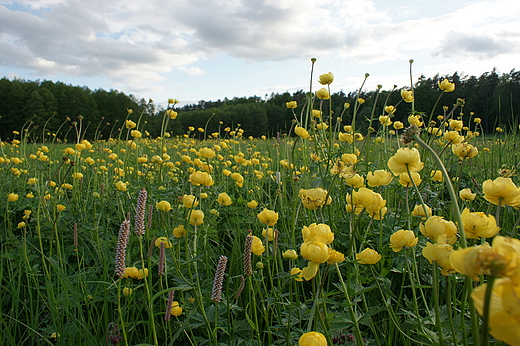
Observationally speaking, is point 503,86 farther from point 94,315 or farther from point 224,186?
point 94,315

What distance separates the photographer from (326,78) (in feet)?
6.69

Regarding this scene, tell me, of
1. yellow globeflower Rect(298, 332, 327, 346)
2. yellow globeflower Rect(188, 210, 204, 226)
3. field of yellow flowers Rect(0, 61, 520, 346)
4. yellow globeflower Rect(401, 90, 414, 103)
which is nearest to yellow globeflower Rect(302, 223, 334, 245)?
field of yellow flowers Rect(0, 61, 520, 346)

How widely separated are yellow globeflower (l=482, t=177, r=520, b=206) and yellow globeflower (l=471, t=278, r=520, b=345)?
44cm

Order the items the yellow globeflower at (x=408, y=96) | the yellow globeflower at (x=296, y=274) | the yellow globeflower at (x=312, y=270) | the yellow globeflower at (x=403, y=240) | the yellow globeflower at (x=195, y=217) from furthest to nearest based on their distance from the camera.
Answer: the yellow globeflower at (x=408, y=96), the yellow globeflower at (x=195, y=217), the yellow globeflower at (x=296, y=274), the yellow globeflower at (x=403, y=240), the yellow globeflower at (x=312, y=270)

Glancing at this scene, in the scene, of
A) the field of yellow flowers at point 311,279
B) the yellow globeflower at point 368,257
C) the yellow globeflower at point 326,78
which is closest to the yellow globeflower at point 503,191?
the field of yellow flowers at point 311,279

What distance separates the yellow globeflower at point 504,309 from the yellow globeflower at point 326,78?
6.01 feet

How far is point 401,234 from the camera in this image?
0.94 meters

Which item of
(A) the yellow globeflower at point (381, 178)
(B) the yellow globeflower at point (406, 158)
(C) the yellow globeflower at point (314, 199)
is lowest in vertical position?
(C) the yellow globeflower at point (314, 199)

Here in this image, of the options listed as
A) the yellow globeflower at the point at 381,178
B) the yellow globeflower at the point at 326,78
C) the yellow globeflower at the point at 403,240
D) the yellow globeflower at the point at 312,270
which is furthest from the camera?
the yellow globeflower at the point at 326,78

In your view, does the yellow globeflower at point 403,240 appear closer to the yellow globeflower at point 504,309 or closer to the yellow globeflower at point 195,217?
the yellow globeflower at point 504,309

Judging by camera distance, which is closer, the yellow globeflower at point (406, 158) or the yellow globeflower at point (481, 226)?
the yellow globeflower at point (481, 226)

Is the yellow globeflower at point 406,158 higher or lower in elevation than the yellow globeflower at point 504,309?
higher

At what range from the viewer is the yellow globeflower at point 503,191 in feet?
2.29

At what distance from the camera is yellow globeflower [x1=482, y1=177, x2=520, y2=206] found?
0.70 meters
